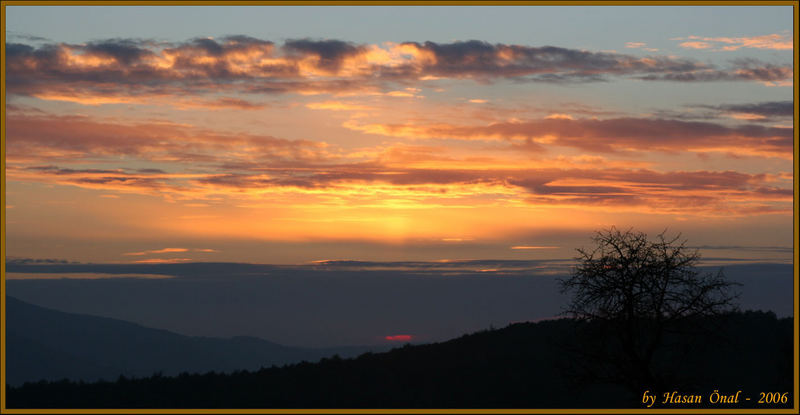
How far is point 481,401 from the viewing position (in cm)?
4178

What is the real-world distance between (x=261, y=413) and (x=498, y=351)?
22.0 m

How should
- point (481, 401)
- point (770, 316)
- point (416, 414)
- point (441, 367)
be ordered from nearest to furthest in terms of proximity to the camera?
point (416, 414), point (481, 401), point (441, 367), point (770, 316)

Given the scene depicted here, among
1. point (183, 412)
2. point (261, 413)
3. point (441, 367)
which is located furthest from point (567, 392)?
point (183, 412)

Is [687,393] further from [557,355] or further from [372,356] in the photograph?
[372,356]

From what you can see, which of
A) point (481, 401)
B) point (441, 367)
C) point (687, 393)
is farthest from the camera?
point (441, 367)

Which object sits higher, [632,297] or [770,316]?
[632,297]

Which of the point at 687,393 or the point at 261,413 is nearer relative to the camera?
the point at 261,413

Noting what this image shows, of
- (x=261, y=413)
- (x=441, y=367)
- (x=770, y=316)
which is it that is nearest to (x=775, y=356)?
(x=770, y=316)

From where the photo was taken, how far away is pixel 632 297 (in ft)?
110

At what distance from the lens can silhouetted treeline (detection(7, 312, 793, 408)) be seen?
131 ft

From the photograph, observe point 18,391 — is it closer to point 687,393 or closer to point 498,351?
point 498,351

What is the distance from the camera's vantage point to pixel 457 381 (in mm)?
45562

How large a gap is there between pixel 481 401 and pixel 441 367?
6940 mm

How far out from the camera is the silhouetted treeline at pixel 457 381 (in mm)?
40000
